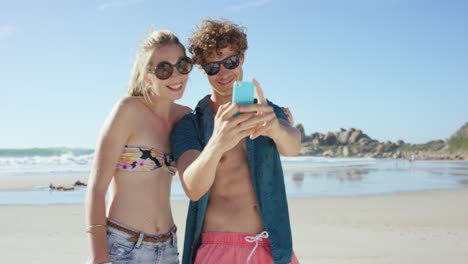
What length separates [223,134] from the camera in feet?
7.56

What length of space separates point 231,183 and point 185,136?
45 centimetres

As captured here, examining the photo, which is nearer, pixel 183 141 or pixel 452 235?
pixel 183 141

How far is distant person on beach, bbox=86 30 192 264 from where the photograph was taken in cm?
285

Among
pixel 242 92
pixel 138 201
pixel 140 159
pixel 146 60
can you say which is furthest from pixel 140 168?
pixel 242 92

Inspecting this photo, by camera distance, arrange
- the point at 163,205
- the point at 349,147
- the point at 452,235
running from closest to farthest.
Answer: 1. the point at 163,205
2. the point at 452,235
3. the point at 349,147

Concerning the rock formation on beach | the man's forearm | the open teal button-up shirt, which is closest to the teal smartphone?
the man's forearm

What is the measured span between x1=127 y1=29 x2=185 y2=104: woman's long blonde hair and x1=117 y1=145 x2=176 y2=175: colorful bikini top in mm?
404

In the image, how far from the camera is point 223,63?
10.2 feet

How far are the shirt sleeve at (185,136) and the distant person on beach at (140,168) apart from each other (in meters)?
0.15

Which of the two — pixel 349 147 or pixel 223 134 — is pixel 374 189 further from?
pixel 349 147

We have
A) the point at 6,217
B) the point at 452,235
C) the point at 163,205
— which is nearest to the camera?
the point at 163,205

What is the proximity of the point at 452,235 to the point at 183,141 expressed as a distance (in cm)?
813

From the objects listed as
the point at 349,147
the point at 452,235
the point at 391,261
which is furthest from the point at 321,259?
the point at 349,147

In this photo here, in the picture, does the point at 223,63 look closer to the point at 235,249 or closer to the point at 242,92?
the point at 242,92
